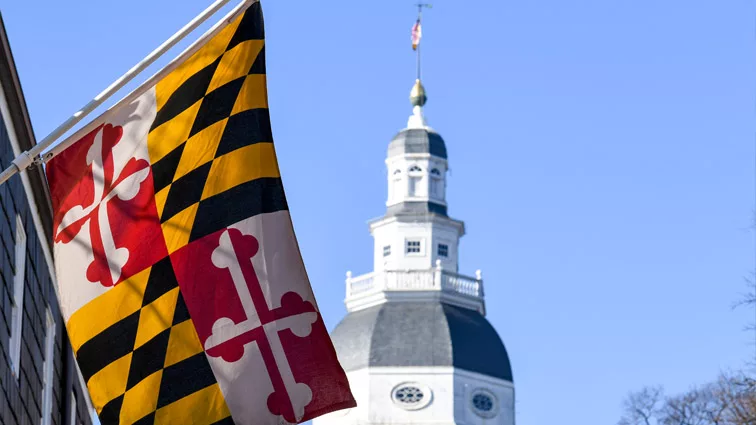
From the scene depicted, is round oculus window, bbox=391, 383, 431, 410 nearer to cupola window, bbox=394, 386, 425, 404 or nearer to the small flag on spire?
cupola window, bbox=394, 386, 425, 404

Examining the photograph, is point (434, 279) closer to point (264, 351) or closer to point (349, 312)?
point (349, 312)

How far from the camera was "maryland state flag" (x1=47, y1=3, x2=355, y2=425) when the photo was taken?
14.0 metres

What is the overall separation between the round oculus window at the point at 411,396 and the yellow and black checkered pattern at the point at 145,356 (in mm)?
84726

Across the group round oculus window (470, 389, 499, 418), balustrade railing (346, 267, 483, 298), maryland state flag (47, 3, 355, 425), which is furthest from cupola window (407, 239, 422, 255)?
maryland state flag (47, 3, 355, 425)

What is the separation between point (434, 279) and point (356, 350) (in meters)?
6.01

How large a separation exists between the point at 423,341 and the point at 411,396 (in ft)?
8.58

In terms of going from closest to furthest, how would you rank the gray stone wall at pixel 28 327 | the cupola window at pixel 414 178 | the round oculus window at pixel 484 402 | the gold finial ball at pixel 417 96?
the gray stone wall at pixel 28 327 < the round oculus window at pixel 484 402 < the cupola window at pixel 414 178 < the gold finial ball at pixel 417 96

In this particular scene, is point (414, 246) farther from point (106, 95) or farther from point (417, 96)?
point (106, 95)

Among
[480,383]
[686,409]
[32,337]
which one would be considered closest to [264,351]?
[32,337]

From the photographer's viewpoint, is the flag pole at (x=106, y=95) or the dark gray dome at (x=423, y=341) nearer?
the flag pole at (x=106, y=95)

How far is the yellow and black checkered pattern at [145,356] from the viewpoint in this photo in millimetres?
13945

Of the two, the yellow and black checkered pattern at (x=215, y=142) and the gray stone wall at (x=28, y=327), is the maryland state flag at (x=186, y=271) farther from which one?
the gray stone wall at (x=28, y=327)

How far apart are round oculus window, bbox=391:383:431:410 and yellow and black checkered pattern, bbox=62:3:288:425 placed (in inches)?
3322


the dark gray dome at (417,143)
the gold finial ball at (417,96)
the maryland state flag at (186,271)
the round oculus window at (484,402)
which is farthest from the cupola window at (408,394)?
the maryland state flag at (186,271)
